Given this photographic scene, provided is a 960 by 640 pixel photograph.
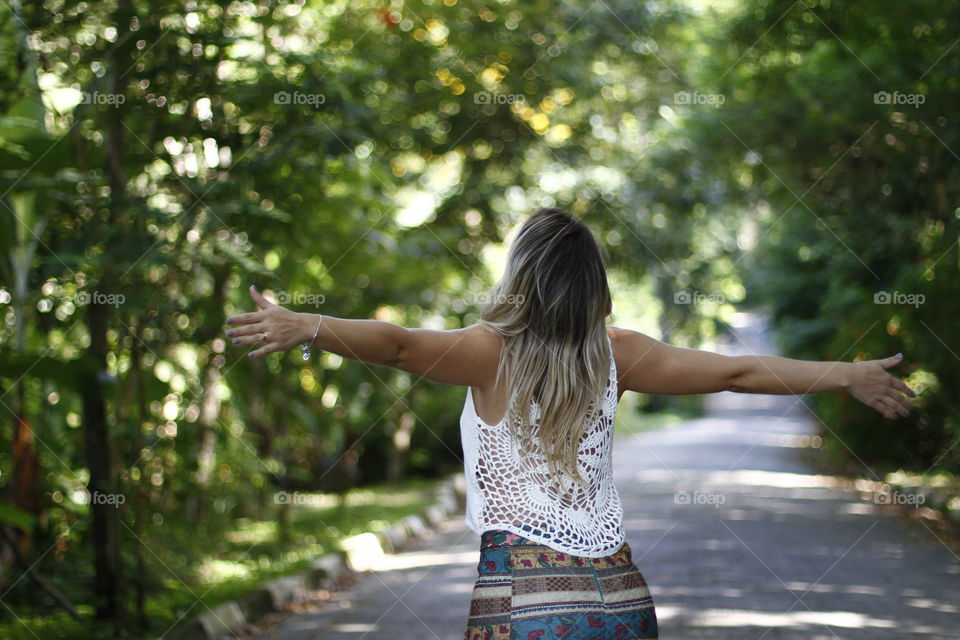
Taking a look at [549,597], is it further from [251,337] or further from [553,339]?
[251,337]

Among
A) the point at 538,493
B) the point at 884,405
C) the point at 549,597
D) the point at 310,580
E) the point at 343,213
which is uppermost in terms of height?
the point at 343,213

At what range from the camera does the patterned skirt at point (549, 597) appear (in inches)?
96.0

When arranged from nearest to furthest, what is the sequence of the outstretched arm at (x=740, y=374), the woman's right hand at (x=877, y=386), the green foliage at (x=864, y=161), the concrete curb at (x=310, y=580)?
the outstretched arm at (x=740, y=374) < the woman's right hand at (x=877, y=386) < the concrete curb at (x=310, y=580) < the green foliage at (x=864, y=161)

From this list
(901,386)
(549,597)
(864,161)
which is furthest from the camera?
(864,161)

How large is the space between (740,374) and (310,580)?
6718mm

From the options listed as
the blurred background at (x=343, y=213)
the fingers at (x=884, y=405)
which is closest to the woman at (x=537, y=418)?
the fingers at (x=884, y=405)

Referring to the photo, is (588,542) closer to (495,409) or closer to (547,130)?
(495,409)

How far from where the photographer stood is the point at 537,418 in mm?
2648

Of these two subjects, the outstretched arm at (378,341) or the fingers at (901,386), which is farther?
the fingers at (901,386)

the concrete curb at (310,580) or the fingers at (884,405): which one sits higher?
the fingers at (884,405)

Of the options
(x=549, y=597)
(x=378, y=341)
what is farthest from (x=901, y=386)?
(x=378, y=341)

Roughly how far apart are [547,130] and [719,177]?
11.4 ft

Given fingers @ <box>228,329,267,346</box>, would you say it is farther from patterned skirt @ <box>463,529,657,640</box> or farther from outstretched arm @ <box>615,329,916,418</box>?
outstretched arm @ <box>615,329,916,418</box>

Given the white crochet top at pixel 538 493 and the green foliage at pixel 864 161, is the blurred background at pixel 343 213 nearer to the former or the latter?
the green foliage at pixel 864 161
